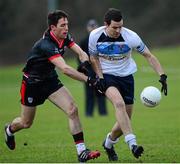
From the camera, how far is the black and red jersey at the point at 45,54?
11422 mm

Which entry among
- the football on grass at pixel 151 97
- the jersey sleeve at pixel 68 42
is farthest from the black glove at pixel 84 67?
the football on grass at pixel 151 97

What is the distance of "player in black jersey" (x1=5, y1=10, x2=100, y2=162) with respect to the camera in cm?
1134

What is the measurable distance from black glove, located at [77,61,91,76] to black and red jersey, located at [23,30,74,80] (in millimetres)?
391

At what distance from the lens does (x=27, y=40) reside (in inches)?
2525

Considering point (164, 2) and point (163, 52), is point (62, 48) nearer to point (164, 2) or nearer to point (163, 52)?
point (163, 52)

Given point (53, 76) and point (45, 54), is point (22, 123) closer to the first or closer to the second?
point (53, 76)

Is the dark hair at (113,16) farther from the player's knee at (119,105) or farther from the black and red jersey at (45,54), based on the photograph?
the player's knee at (119,105)

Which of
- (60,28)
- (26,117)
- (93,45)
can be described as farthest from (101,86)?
(26,117)

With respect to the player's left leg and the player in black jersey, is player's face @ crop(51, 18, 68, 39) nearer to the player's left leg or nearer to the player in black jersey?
the player in black jersey

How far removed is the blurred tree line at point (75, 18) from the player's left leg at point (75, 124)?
4779 centimetres

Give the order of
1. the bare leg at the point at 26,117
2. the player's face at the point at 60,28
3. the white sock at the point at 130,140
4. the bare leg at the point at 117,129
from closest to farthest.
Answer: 1. the white sock at the point at 130,140
2. the player's face at the point at 60,28
3. the bare leg at the point at 117,129
4. the bare leg at the point at 26,117

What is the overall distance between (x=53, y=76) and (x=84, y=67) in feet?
2.78

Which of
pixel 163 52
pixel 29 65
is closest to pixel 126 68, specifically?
pixel 29 65

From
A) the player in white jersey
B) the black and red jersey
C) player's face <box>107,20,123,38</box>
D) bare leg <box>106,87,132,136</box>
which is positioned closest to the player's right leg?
the black and red jersey
